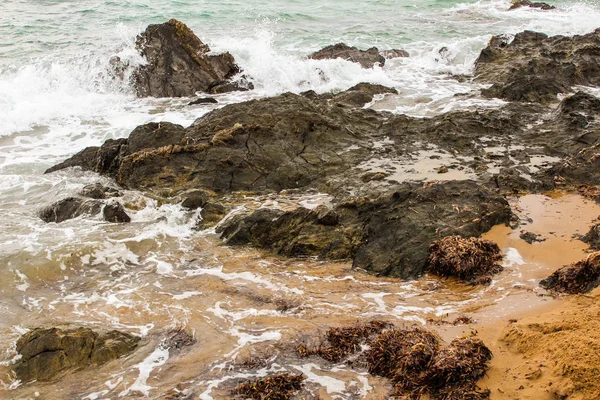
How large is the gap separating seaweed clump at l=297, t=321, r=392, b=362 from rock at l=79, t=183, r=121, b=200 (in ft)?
18.0

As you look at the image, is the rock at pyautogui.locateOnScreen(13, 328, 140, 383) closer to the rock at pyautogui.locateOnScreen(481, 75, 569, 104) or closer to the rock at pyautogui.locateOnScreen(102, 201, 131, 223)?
the rock at pyautogui.locateOnScreen(102, 201, 131, 223)

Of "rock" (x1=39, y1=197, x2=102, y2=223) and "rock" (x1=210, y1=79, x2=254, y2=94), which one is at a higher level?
"rock" (x1=210, y1=79, x2=254, y2=94)

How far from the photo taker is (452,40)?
2338 cm

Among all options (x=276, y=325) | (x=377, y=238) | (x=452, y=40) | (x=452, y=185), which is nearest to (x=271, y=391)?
(x=276, y=325)

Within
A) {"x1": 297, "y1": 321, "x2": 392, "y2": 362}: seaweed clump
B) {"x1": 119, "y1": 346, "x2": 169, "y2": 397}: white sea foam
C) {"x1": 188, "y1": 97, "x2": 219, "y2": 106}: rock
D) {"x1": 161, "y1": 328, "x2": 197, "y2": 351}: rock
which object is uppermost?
{"x1": 188, "y1": 97, "x2": 219, "y2": 106}: rock

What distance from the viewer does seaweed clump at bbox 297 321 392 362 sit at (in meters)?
5.06

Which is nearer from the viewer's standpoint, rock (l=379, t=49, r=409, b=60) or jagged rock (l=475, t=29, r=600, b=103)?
jagged rock (l=475, t=29, r=600, b=103)

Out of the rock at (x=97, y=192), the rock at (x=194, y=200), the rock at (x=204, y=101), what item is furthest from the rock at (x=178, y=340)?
the rock at (x=204, y=101)

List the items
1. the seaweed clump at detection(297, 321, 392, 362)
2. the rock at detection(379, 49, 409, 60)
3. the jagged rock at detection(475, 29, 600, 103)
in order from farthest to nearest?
the rock at detection(379, 49, 409, 60)
the jagged rock at detection(475, 29, 600, 103)
the seaweed clump at detection(297, 321, 392, 362)

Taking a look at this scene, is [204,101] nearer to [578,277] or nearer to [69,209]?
[69,209]

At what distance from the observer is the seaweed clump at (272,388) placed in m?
4.54

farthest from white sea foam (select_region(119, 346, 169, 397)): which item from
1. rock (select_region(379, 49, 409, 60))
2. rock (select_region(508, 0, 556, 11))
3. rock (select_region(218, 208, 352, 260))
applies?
rock (select_region(508, 0, 556, 11))

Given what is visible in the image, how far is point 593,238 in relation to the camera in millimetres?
6438

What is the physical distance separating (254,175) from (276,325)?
4265 mm
